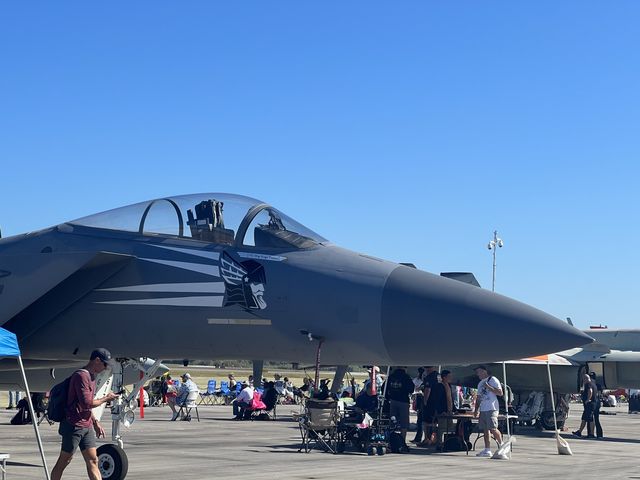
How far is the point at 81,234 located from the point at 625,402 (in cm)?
5105

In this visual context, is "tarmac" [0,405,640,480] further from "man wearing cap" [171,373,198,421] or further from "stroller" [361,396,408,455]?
"man wearing cap" [171,373,198,421]

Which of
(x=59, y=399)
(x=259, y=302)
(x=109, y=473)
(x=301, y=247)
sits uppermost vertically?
(x=301, y=247)

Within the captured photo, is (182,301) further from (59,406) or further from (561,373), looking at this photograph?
(561,373)

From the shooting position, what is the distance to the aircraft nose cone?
9.47m

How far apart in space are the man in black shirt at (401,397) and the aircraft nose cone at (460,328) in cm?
691

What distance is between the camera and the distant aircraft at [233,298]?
31.5ft

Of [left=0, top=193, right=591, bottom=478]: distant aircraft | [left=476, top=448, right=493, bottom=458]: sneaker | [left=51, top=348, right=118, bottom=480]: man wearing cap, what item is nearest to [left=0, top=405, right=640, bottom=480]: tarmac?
[left=476, top=448, right=493, bottom=458]: sneaker

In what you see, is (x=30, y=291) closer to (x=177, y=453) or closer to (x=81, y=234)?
(x=81, y=234)

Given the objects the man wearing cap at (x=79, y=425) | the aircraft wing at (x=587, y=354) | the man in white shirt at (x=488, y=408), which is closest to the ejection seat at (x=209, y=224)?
the man wearing cap at (x=79, y=425)

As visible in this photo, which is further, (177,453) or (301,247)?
(177,453)

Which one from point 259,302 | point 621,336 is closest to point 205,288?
point 259,302

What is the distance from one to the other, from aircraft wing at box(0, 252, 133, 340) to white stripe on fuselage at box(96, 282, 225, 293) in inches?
9.1

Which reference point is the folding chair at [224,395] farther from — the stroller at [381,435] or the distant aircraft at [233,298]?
the distant aircraft at [233,298]

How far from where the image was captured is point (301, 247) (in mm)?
10586
